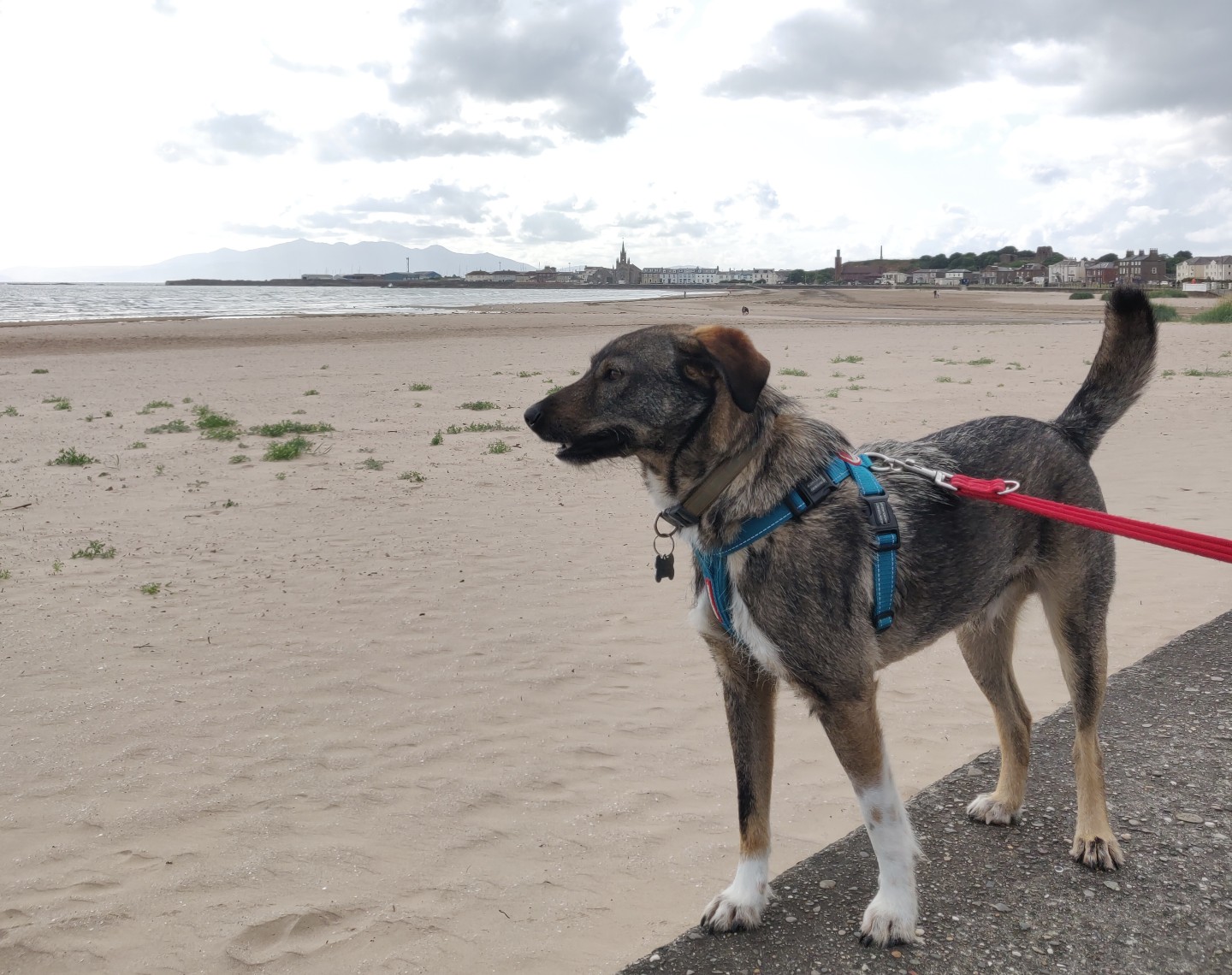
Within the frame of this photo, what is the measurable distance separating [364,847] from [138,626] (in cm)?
335

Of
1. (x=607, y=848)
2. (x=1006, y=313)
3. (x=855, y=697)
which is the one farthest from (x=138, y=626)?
(x=1006, y=313)

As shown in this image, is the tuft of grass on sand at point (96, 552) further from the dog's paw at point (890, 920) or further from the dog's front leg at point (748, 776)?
the dog's paw at point (890, 920)

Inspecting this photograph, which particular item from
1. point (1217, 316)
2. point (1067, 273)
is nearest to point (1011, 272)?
point (1067, 273)

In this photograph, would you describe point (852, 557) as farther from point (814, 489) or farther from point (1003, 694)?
point (1003, 694)

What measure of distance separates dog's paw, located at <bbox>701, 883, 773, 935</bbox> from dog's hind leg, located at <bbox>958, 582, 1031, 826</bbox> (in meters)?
1.20

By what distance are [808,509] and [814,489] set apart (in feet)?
0.26

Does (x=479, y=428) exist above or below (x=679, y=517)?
below

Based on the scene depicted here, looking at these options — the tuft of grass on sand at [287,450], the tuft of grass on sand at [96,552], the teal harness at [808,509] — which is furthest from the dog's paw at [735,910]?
the tuft of grass on sand at [287,450]

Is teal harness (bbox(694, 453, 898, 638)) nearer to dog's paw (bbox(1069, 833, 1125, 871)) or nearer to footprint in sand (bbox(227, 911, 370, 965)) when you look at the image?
dog's paw (bbox(1069, 833, 1125, 871))

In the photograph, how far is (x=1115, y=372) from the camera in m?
4.25

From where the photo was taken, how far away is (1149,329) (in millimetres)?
4145

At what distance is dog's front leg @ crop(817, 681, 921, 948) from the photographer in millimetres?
3230

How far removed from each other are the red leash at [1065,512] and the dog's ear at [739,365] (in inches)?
29.6

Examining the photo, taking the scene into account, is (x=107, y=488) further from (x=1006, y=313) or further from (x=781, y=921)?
(x=1006, y=313)
